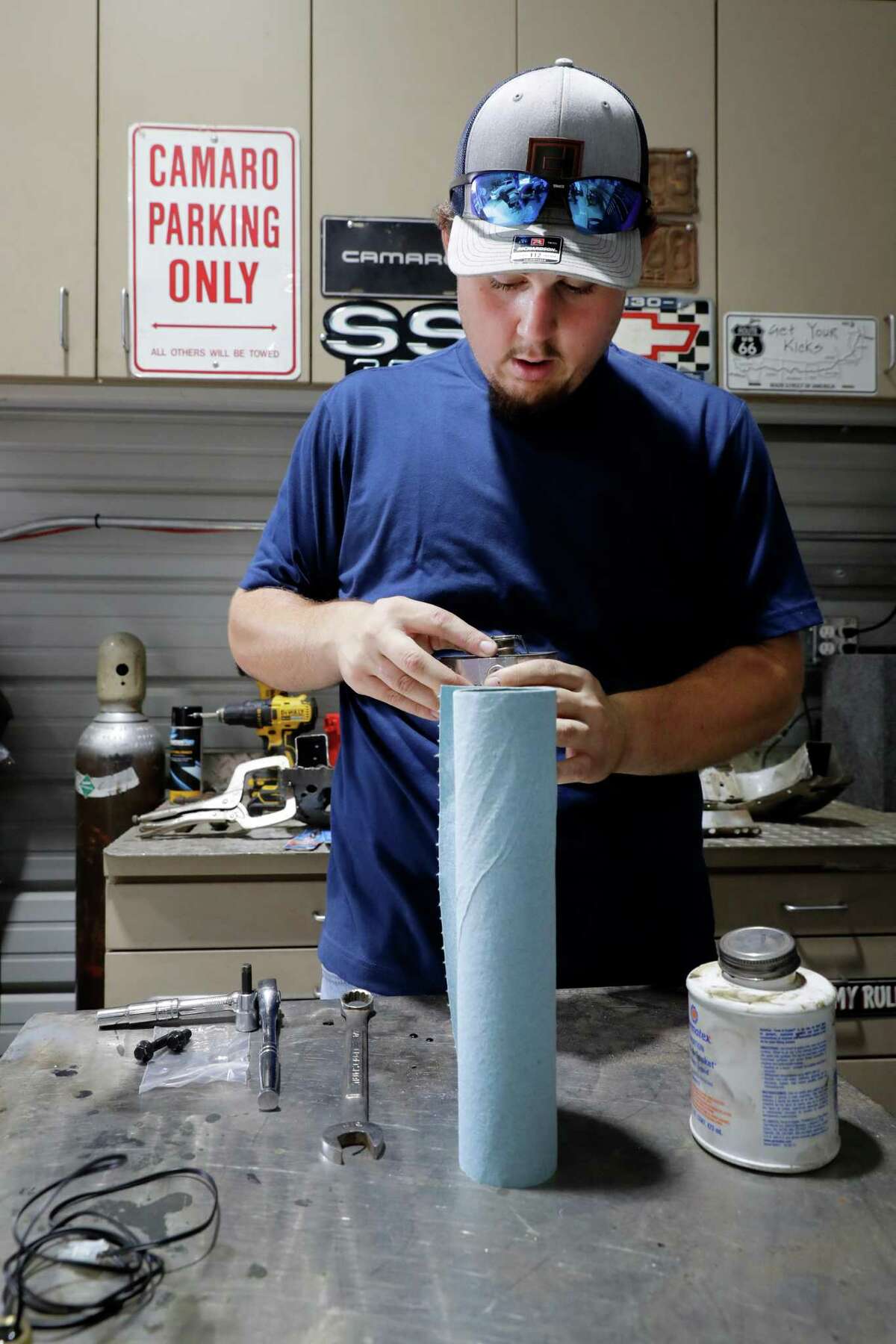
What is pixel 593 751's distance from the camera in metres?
0.74

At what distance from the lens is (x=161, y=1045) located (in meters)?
0.70

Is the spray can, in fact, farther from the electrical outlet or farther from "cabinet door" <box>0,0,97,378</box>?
the electrical outlet

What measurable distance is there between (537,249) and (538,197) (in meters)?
0.04

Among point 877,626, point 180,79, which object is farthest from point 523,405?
point 877,626

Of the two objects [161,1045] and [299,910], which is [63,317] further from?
[161,1045]

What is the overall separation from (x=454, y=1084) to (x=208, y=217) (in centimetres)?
171

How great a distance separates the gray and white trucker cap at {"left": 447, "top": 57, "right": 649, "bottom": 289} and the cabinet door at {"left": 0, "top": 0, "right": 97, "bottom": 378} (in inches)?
48.6

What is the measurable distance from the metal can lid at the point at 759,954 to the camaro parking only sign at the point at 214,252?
1.54m

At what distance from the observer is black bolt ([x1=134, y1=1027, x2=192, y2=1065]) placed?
2.27ft

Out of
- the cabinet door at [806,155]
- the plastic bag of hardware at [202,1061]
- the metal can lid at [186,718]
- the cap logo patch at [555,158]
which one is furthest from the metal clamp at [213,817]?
the cabinet door at [806,155]

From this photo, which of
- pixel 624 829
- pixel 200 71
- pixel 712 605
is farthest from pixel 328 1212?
pixel 200 71

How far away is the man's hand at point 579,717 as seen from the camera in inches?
26.4

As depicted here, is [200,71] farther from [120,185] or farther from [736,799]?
[736,799]

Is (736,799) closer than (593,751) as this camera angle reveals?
No
